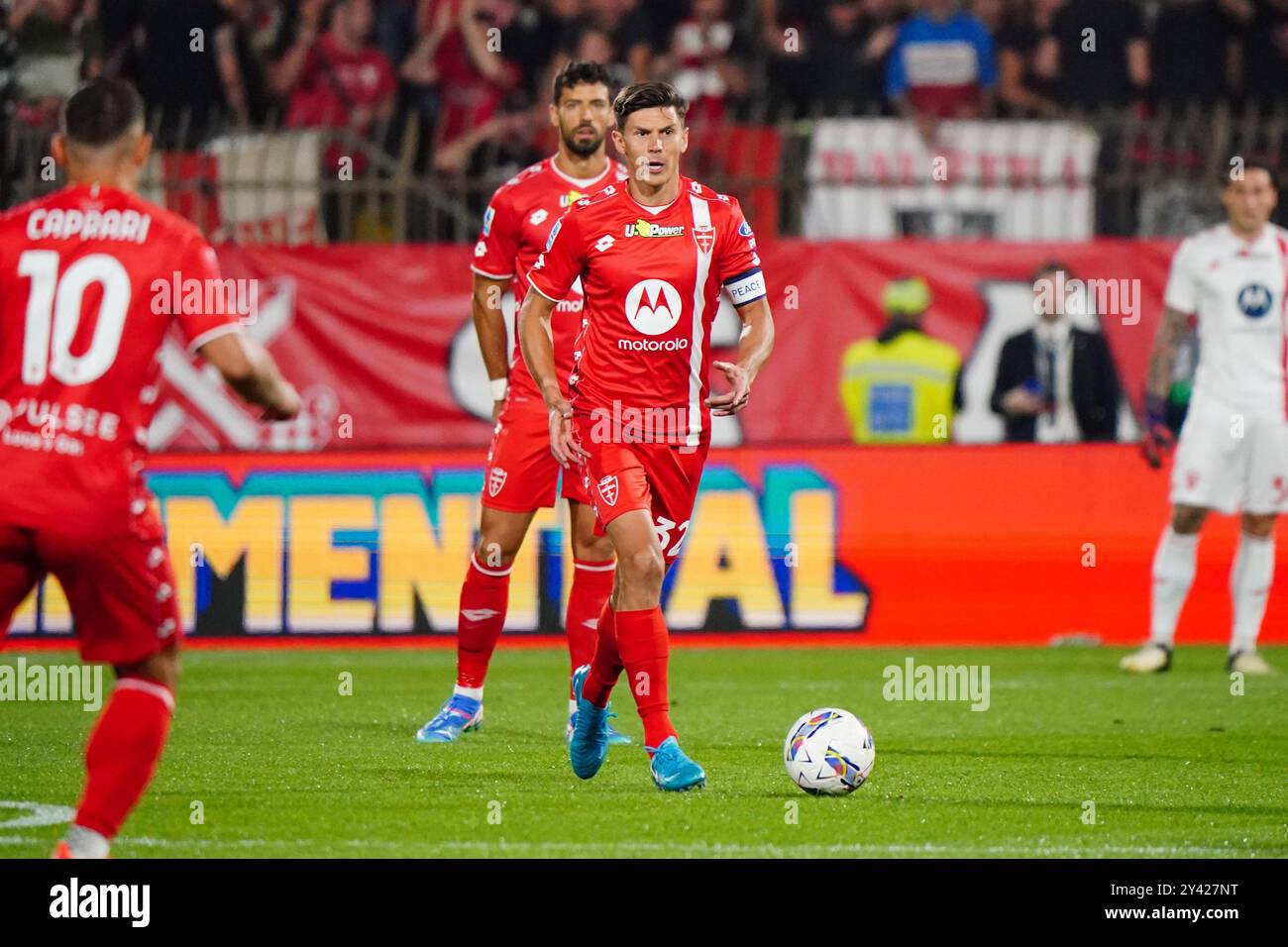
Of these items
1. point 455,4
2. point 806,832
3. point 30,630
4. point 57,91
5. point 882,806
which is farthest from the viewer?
point 455,4

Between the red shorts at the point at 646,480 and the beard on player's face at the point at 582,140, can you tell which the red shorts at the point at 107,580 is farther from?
the beard on player's face at the point at 582,140

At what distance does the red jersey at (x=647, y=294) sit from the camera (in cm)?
781

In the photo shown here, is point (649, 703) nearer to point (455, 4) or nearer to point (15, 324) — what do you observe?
point (15, 324)

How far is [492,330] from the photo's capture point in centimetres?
945

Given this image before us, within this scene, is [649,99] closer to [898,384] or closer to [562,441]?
[562,441]

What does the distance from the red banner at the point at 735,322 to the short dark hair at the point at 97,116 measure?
28.7ft

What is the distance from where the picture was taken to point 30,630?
12.7 m

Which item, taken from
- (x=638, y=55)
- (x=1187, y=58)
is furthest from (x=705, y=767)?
(x=1187, y=58)

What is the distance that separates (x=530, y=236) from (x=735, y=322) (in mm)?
5741

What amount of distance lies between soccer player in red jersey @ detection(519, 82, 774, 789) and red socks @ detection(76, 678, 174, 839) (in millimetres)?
2140

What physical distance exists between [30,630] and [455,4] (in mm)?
6654

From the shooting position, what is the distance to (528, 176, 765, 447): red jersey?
25.6 feet

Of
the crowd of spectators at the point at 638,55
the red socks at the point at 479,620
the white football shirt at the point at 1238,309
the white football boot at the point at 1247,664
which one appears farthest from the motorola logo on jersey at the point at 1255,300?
the red socks at the point at 479,620

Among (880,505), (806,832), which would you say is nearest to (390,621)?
(880,505)
